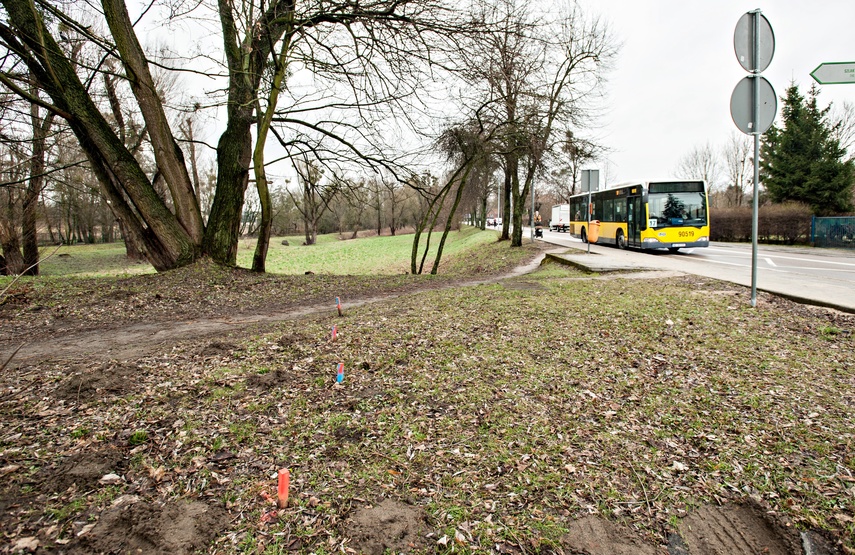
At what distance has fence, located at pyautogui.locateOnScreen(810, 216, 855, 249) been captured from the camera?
21312 mm

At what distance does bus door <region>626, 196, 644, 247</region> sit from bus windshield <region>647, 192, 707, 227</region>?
482 mm

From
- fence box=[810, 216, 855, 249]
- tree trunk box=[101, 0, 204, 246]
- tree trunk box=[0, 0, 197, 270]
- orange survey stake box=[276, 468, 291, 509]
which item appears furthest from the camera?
fence box=[810, 216, 855, 249]

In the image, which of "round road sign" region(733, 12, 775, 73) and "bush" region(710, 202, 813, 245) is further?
"bush" region(710, 202, 813, 245)

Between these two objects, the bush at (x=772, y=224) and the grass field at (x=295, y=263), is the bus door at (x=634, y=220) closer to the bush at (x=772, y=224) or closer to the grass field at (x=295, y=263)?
the grass field at (x=295, y=263)

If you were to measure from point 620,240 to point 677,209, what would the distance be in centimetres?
312

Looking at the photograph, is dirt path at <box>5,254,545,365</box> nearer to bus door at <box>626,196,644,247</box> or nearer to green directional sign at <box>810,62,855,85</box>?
green directional sign at <box>810,62,855,85</box>

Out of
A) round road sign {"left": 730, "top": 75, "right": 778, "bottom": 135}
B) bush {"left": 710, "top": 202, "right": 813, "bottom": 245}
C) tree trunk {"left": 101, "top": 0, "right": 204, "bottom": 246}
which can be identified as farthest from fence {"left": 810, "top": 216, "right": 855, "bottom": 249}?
tree trunk {"left": 101, "top": 0, "right": 204, "bottom": 246}

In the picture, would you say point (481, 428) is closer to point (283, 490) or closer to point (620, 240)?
point (283, 490)

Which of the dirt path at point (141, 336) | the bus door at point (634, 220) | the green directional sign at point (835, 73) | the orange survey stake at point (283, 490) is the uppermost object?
the green directional sign at point (835, 73)

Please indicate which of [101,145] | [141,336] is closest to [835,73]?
[141,336]

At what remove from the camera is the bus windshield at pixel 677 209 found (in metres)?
17.5

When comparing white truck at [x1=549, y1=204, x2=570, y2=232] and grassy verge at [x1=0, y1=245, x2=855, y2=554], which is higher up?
white truck at [x1=549, y1=204, x2=570, y2=232]

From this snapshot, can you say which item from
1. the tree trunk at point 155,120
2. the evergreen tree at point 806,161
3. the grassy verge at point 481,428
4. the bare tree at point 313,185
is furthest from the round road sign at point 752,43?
the evergreen tree at point 806,161

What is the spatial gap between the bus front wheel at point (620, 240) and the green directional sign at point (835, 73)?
45.3 feet
